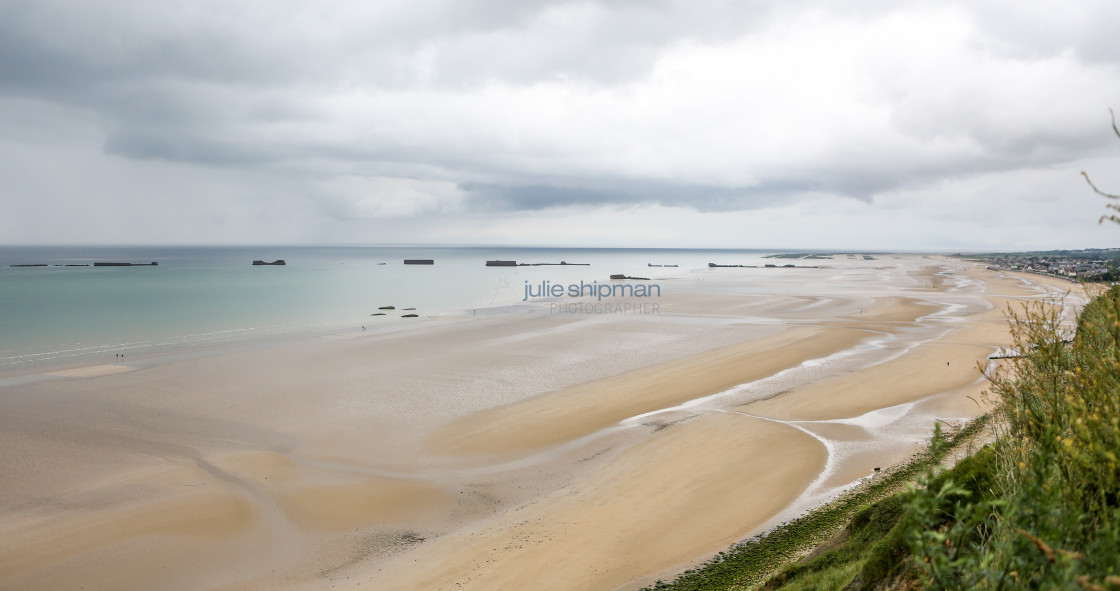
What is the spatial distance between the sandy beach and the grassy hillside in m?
1.27

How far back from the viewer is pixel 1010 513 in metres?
2.79

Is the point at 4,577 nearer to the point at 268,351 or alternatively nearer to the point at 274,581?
the point at 274,581

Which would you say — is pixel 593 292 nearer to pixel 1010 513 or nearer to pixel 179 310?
pixel 179 310

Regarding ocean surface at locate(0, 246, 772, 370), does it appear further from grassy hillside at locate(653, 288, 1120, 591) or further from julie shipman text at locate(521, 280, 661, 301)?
grassy hillside at locate(653, 288, 1120, 591)

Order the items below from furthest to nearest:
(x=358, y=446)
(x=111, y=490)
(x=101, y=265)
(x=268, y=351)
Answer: (x=101, y=265)
(x=268, y=351)
(x=358, y=446)
(x=111, y=490)

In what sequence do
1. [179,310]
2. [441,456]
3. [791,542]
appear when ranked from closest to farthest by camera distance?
[791,542], [441,456], [179,310]

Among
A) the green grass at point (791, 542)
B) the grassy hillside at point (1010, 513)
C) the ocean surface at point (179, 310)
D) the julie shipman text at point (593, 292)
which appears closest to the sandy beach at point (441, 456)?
the green grass at point (791, 542)

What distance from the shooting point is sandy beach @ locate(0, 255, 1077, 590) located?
9461mm

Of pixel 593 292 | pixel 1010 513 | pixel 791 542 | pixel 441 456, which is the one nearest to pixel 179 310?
pixel 593 292

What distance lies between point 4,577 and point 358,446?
22.4 feet

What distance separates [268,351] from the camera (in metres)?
27.8

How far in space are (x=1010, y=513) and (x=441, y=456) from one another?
42.3 feet

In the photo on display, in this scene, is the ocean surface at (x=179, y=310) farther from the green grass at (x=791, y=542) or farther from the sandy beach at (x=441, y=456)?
the green grass at (x=791, y=542)

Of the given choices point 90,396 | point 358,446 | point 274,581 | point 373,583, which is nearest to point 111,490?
point 358,446
